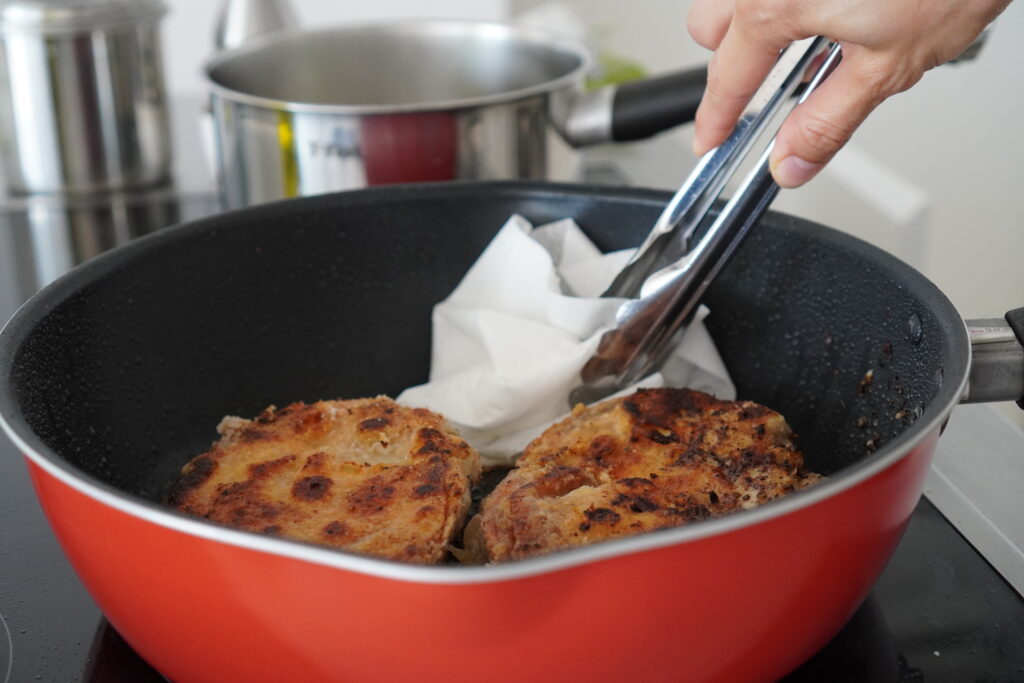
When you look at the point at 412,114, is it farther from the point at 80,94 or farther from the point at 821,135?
the point at 80,94

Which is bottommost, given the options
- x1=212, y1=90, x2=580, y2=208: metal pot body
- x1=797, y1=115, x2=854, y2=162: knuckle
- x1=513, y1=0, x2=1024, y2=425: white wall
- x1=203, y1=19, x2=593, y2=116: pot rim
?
x1=513, y1=0, x2=1024, y2=425: white wall

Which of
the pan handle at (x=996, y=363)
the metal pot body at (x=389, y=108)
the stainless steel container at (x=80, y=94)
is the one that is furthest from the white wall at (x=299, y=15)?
the pan handle at (x=996, y=363)

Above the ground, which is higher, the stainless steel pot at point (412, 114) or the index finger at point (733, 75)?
the index finger at point (733, 75)

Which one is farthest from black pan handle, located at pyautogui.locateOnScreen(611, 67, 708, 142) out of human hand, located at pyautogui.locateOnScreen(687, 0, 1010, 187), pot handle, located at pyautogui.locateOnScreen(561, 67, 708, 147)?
human hand, located at pyautogui.locateOnScreen(687, 0, 1010, 187)

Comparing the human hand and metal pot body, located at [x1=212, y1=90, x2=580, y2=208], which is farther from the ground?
the human hand

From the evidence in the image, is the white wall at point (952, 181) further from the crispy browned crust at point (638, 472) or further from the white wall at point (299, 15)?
the white wall at point (299, 15)

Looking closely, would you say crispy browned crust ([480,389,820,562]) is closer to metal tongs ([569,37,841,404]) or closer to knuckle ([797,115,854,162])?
metal tongs ([569,37,841,404])

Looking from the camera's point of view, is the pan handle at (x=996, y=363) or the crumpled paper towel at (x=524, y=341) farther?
the crumpled paper towel at (x=524, y=341)
